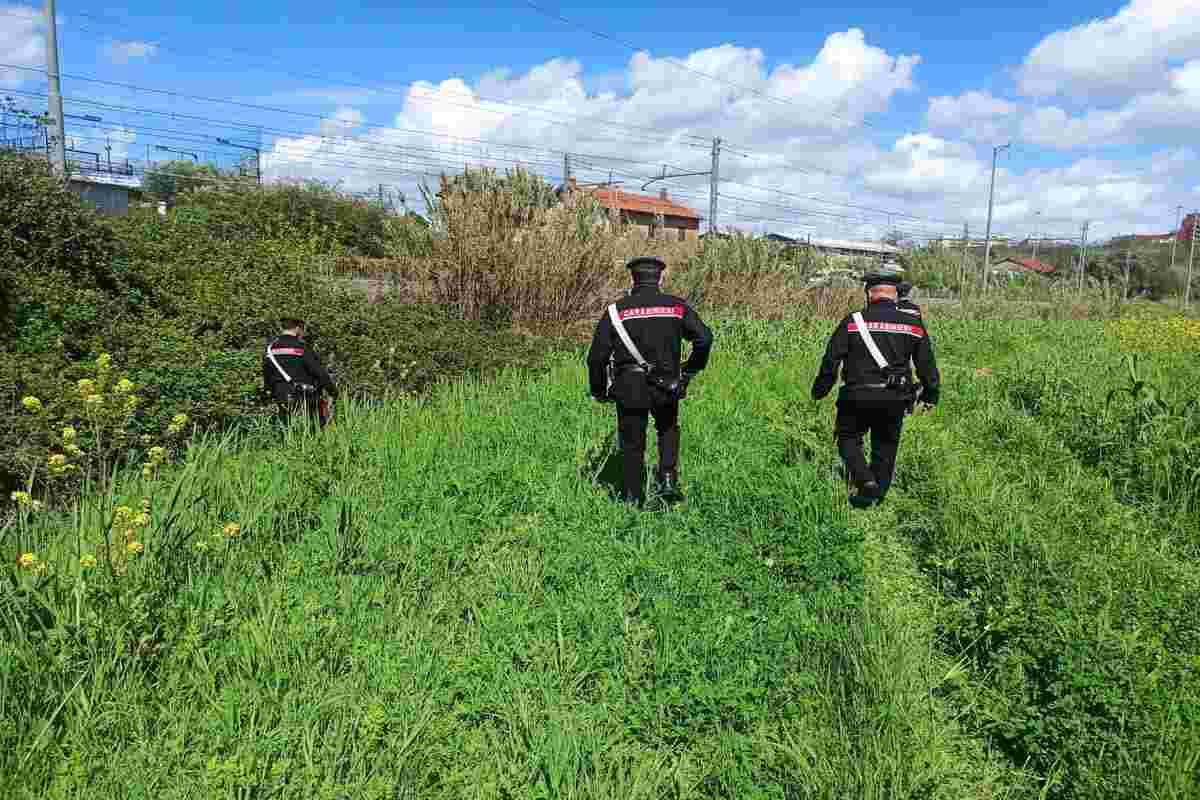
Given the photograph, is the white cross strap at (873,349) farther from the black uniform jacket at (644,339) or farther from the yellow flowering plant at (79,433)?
the yellow flowering plant at (79,433)

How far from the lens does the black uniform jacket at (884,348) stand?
19.9 feet

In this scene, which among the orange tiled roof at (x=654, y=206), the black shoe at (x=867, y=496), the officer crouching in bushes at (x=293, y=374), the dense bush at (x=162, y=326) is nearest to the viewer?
the black shoe at (x=867, y=496)

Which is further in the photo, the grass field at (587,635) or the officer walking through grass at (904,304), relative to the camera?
the officer walking through grass at (904,304)

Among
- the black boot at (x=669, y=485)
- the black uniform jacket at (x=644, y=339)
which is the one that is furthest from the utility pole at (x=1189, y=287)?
the black boot at (x=669, y=485)

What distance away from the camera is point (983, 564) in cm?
456

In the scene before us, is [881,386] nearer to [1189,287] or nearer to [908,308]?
[908,308]

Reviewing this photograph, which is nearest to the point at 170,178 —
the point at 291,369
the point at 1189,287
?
the point at 291,369

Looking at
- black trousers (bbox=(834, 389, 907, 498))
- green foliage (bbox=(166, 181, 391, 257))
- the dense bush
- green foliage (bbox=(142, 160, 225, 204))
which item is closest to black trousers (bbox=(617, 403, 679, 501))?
black trousers (bbox=(834, 389, 907, 498))

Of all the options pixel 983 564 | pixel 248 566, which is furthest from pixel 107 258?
pixel 983 564

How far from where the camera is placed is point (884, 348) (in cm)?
605

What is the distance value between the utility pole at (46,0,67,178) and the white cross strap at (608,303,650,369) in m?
14.9

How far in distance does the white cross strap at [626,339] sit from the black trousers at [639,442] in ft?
1.23

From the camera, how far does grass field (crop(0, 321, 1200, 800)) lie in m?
2.83

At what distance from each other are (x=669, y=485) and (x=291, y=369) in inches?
153
